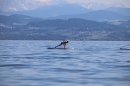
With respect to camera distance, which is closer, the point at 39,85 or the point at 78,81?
the point at 39,85

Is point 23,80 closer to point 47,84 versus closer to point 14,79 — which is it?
point 14,79

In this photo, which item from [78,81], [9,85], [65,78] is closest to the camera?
[9,85]

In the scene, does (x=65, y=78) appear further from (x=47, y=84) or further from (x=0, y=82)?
(x=0, y=82)

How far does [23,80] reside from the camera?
35.9m

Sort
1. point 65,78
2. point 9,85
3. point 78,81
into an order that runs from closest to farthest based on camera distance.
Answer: point 9,85, point 78,81, point 65,78

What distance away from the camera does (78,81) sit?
35.2 m

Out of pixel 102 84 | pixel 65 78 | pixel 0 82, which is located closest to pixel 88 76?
pixel 65 78

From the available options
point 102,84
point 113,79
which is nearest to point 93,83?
point 102,84

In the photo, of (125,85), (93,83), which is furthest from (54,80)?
(125,85)

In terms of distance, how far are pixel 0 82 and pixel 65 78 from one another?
6765 mm

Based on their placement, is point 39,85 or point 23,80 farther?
point 23,80

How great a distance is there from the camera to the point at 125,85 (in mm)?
33156

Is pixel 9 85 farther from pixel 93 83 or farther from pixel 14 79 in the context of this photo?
pixel 93 83

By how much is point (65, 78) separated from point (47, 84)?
4497 mm
